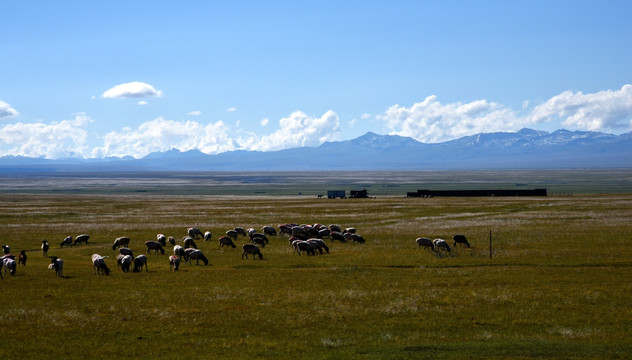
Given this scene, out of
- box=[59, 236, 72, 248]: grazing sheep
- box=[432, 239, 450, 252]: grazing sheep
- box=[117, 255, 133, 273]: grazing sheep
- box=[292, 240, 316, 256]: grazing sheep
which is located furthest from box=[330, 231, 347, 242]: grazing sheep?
box=[59, 236, 72, 248]: grazing sheep

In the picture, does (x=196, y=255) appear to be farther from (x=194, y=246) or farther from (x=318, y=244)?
(x=318, y=244)

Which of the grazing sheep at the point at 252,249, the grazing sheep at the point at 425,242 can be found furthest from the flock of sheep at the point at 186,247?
the grazing sheep at the point at 425,242

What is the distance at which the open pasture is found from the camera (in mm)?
16609

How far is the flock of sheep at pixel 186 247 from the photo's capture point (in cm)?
2989

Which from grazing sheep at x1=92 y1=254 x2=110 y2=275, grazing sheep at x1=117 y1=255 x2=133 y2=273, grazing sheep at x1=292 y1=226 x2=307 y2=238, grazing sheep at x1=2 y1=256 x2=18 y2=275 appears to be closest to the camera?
grazing sheep at x1=2 y1=256 x2=18 y2=275

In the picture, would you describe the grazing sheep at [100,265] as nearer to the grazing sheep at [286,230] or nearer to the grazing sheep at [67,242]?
the grazing sheep at [67,242]

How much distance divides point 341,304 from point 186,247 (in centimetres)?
2134

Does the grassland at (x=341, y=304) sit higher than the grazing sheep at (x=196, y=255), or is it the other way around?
the grazing sheep at (x=196, y=255)

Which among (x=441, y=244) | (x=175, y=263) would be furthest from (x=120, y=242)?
(x=441, y=244)

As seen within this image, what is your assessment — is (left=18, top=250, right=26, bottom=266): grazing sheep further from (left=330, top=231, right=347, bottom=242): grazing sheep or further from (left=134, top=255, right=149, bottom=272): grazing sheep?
(left=330, top=231, right=347, bottom=242): grazing sheep

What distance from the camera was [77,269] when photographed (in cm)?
3150

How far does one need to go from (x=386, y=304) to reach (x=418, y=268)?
9.81 metres

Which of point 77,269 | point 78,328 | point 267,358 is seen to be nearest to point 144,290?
point 78,328

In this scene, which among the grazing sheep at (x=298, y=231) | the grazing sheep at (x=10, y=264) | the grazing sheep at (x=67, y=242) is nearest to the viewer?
the grazing sheep at (x=10, y=264)
